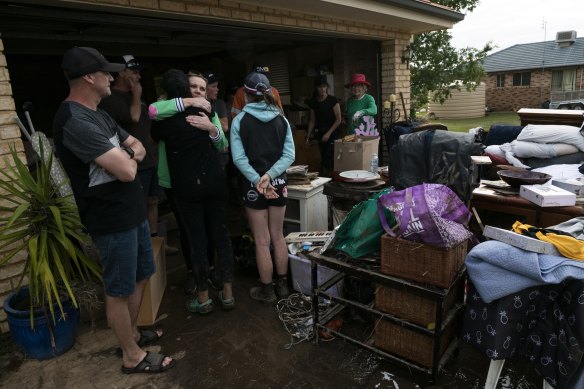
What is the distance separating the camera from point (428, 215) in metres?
2.12

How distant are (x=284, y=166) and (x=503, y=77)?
29491 millimetres

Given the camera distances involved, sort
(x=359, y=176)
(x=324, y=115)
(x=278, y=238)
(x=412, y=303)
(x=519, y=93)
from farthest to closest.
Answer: (x=519, y=93), (x=324, y=115), (x=359, y=176), (x=278, y=238), (x=412, y=303)

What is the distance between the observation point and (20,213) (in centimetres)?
242

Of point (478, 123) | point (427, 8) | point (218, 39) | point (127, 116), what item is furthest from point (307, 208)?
point (478, 123)

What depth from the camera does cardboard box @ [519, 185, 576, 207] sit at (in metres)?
2.84

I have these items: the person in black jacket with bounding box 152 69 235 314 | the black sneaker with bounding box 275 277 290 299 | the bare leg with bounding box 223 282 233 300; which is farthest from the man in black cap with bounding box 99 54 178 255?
the black sneaker with bounding box 275 277 290 299

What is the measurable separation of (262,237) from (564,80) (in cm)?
2962

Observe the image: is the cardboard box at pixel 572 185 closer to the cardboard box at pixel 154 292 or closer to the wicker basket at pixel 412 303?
the wicker basket at pixel 412 303

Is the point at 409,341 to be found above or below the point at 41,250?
below

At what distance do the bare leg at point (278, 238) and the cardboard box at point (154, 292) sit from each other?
100cm

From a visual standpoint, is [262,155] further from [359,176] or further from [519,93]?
[519,93]

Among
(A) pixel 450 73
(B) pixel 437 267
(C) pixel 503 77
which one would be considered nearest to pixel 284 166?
(B) pixel 437 267

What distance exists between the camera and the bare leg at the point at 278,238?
316 cm

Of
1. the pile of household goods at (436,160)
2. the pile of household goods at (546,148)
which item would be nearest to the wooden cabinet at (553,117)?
the pile of household goods at (546,148)
